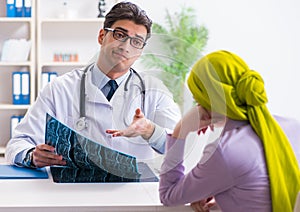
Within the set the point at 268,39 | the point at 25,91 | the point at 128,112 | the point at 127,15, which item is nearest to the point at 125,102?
the point at 128,112

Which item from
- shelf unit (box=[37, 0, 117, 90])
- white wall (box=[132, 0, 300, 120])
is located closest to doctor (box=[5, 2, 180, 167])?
shelf unit (box=[37, 0, 117, 90])

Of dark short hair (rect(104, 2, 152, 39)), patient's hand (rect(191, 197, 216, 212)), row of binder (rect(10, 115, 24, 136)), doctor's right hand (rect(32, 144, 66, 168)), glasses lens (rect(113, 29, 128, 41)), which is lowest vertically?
row of binder (rect(10, 115, 24, 136))

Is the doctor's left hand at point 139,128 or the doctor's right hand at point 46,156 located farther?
the doctor's right hand at point 46,156

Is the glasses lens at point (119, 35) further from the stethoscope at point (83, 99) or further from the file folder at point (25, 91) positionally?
the file folder at point (25, 91)

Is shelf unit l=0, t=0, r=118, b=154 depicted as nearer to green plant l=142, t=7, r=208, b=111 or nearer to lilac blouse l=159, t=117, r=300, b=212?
green plant l=142, t=7, r=208, b=111

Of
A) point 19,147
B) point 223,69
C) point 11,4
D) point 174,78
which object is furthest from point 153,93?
point 11,4

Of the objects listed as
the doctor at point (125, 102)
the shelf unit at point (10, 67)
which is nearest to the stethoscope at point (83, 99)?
the doctor at point (125, 102)

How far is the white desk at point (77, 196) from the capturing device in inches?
59.2

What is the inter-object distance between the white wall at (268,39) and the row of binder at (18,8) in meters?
1.16

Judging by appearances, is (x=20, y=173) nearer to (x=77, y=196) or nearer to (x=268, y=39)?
(x=77, y=196)

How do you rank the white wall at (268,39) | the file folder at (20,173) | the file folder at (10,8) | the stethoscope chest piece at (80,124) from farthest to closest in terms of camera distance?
the white wall at (268,39)
the file folder at (10,8)
the file folder at (20,173)
the stethoscope chest piece at (80,124)

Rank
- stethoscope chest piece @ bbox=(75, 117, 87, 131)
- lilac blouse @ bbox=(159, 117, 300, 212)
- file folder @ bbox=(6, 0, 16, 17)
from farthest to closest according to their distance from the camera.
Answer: file folder @ bbox=(6, 0, 16, 17) < stethoscope chest piece @ bbox=(75, 117, 87, 131) < lilac blouse @ bbox=(159, 117, 300, 212)

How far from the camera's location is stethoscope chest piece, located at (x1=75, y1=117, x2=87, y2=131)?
1.70 m

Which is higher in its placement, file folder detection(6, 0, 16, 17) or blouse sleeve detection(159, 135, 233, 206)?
blouse sleeve detection(159, 135, 233, 206)
